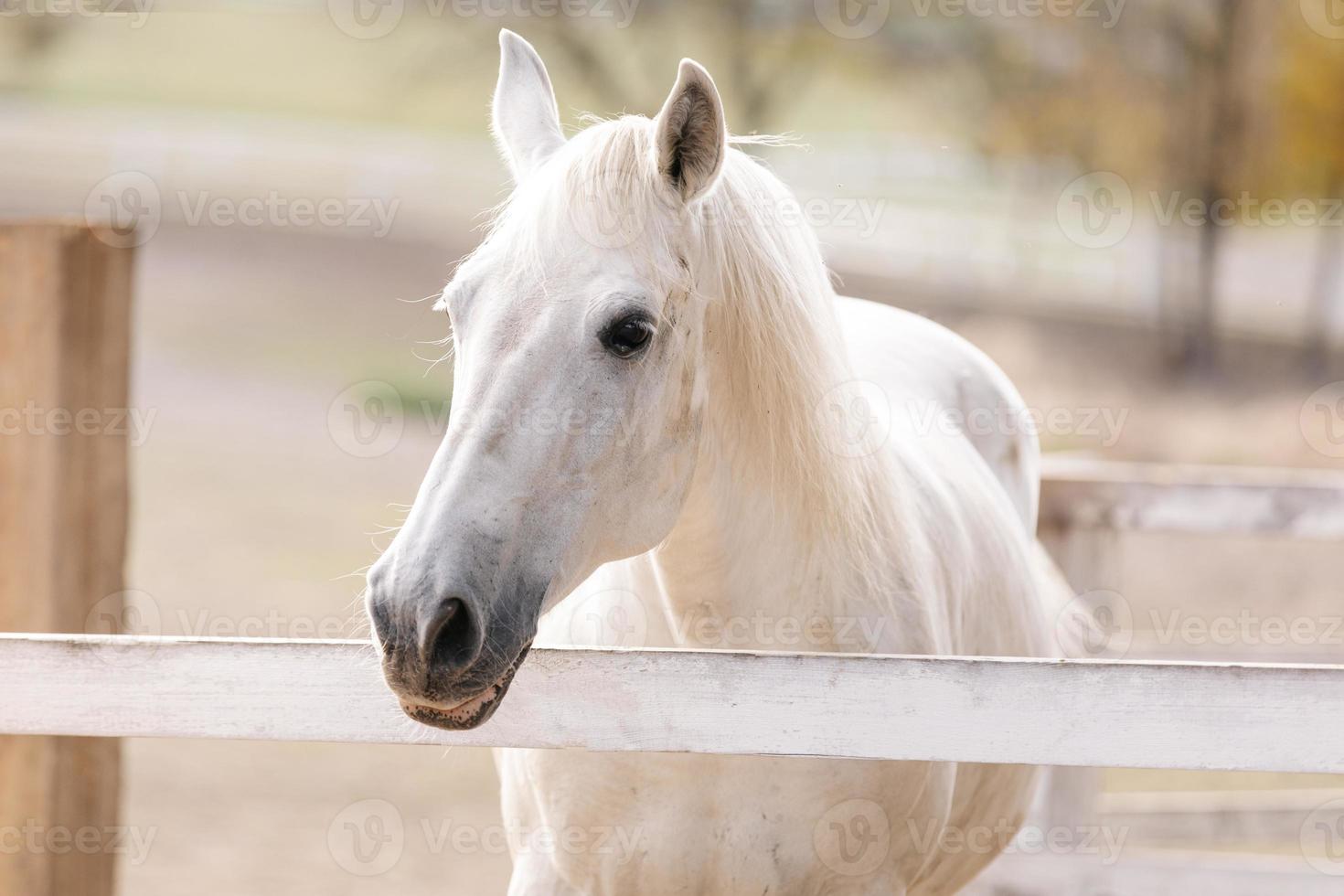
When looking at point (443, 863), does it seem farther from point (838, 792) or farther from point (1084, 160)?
point (1084, 160)

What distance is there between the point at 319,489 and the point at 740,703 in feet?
35.2

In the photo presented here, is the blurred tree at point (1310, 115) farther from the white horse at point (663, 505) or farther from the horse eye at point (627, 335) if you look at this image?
the horse eye at point (627, 335)

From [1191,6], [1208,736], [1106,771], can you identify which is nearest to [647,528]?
[1208,736]

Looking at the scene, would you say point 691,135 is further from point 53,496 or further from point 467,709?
point 53,496

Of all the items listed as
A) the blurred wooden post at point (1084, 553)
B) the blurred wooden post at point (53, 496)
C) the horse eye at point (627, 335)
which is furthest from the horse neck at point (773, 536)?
the blurred wooden post at point (1084, 553)

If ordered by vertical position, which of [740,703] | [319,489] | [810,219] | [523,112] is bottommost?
[740,703]

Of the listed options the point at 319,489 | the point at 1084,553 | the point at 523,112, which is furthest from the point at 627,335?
the point at 319,489

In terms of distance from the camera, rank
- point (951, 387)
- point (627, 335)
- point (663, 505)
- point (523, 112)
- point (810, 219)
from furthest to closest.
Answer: point (951, 387) → point (810, 219) → point (523, 112) → point (663, 505) → point (627, 335)

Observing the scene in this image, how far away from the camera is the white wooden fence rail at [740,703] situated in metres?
1.94

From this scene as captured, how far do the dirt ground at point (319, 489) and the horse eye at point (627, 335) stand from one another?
0.55 m

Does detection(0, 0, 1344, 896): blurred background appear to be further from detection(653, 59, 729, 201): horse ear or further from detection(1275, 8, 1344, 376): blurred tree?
detection(653, 59, 729, 201): horse ear

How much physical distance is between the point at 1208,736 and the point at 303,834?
178 inches

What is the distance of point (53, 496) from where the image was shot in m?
3.31

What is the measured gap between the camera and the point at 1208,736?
76.4 inches
